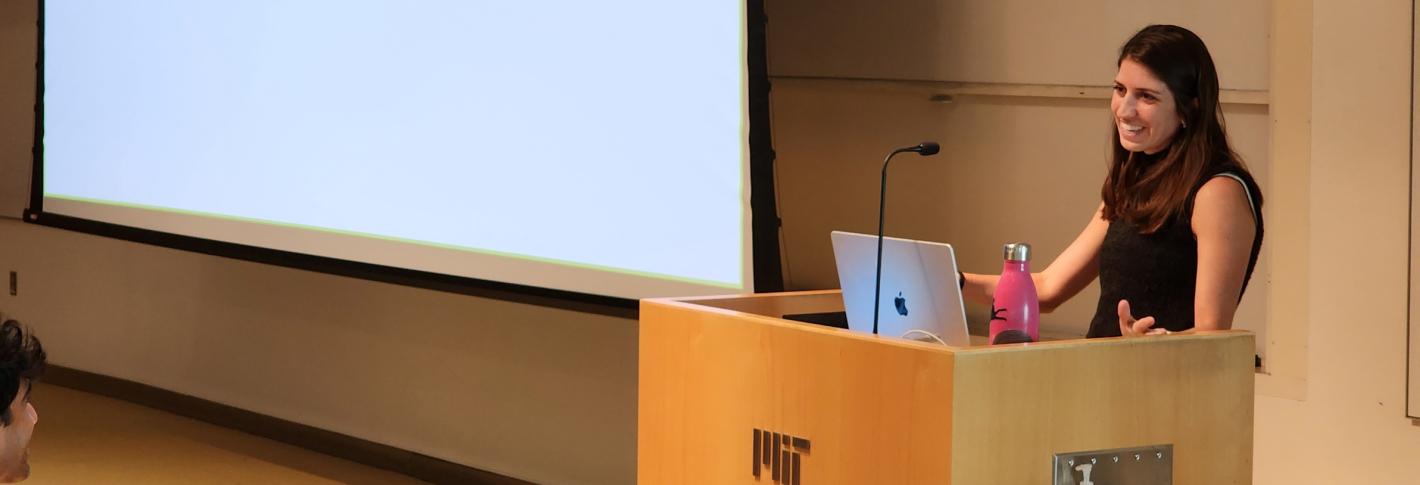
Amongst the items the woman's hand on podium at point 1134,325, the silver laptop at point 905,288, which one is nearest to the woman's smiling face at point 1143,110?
the woman's hand on podium at point 1134,325

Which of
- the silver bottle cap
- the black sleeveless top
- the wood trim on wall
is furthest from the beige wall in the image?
the silver bottle cap

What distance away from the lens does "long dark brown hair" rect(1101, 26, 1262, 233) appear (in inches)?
81.4

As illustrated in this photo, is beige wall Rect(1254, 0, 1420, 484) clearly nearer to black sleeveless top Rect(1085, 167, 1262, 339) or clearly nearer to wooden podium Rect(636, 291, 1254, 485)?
black sleeveless top Rect(1085, 167, 1262, 339)

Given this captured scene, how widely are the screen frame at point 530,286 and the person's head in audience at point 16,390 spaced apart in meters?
1.82

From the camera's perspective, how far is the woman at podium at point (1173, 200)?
204 centimetres

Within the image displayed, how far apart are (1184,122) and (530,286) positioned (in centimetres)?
243

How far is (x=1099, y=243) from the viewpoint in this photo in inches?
91.5

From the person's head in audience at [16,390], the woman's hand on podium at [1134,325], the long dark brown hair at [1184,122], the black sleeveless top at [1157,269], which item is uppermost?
the long dark brown hair at [1184,122]

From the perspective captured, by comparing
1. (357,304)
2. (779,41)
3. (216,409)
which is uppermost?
(779,41)

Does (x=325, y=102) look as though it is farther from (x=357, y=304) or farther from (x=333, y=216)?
(x=357, y=304)

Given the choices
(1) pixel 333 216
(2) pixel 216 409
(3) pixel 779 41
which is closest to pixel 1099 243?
(3) pixel 779 41

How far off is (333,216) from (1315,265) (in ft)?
10.2

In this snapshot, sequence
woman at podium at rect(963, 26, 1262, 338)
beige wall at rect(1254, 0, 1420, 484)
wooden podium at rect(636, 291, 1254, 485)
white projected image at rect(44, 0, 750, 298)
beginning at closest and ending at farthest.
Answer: wooden podium at rect(636, 291, 1254, 485) → woman at podium at rect(963, 26, 1262, 338) → beige wall at rect(1254, 0, 1420, 484) → white projected image at rect(44, 0, 750, 298)

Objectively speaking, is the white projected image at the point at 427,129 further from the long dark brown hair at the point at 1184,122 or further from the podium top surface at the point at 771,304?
the long dark brown hair at the point at 1184,122
